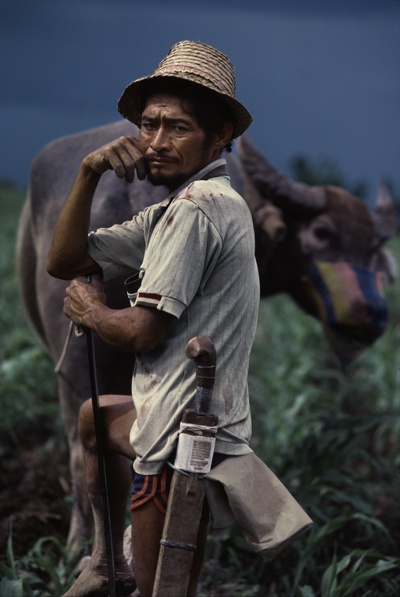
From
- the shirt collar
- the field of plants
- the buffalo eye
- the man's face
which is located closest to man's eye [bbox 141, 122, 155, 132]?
the man's face

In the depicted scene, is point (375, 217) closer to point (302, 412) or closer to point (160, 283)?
point (302, 412)

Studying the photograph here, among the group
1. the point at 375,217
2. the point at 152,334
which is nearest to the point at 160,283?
the point at 152,334

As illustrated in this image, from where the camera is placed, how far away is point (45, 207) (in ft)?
12.4

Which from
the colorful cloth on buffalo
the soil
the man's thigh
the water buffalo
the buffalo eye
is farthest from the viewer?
the buffalo eye

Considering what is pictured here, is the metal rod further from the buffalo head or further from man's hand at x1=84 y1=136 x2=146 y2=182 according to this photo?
the buffalo head

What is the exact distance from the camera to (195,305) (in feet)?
7.66

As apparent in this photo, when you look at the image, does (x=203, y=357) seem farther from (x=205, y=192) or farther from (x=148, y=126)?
(x=148, y=126)

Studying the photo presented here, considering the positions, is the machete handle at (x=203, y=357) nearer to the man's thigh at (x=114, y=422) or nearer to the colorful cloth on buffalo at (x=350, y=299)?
the man's thigh at (x=114, y=422)

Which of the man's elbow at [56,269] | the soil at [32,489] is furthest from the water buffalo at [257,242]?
the man's elbow at [56,269]

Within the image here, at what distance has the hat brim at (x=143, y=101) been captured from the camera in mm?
2396

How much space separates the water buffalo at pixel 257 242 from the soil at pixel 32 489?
0.44 metres

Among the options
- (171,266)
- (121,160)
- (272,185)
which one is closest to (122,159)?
(121,160)

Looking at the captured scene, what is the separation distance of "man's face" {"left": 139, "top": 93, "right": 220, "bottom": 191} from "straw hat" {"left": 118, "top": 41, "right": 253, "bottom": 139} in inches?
2.4

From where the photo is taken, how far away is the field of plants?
12.3 ft
